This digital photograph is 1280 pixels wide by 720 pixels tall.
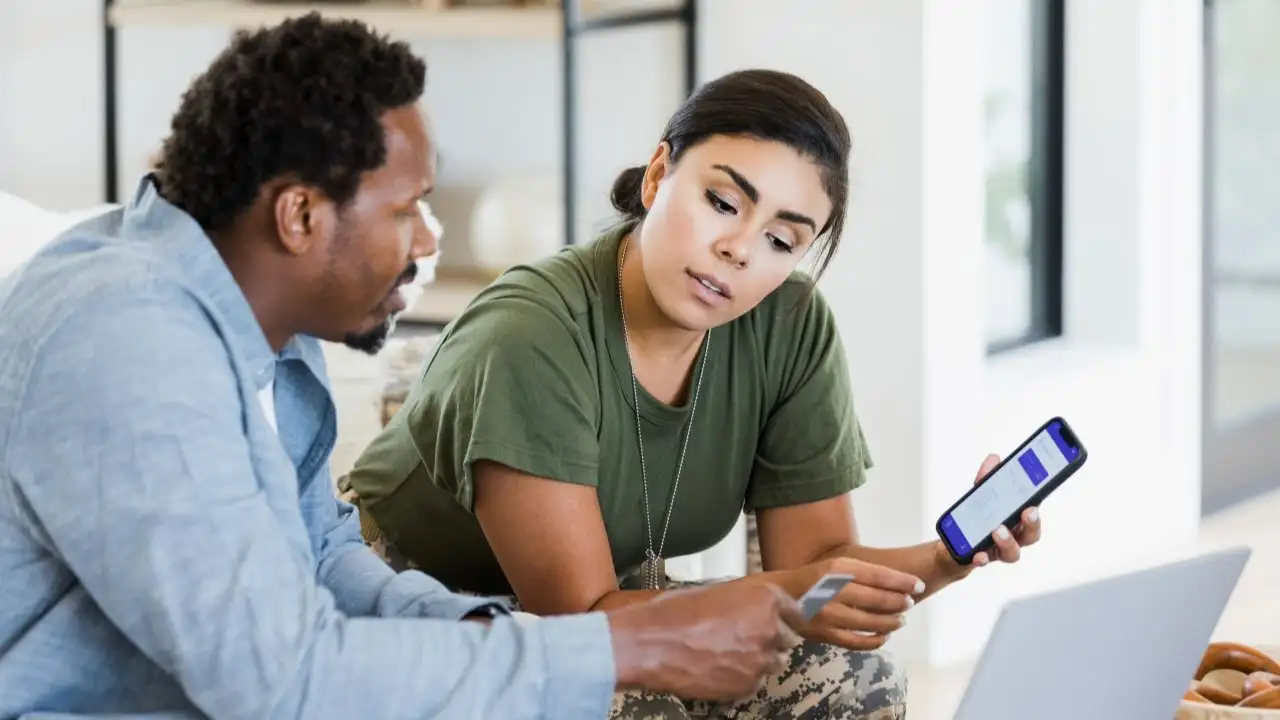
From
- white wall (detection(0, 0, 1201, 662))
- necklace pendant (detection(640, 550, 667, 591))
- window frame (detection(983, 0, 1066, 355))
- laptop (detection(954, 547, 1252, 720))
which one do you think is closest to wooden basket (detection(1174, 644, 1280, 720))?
laptop (detection(954, 547, 1252, 720))

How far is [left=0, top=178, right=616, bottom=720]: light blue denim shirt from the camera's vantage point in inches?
41.9

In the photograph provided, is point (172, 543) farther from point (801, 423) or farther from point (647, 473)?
point (801, 423)

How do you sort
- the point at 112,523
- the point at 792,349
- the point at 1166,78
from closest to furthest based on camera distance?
the point at 112,523, the point at 792,349, the point at 1166,78

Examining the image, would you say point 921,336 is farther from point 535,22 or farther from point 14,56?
point 14,56

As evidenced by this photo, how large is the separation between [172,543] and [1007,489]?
2.70 feet

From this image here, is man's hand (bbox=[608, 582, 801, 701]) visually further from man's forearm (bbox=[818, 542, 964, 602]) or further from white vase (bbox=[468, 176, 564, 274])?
white vase (bbox=[468, 176, 564, 274])

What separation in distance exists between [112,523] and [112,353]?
103 mm

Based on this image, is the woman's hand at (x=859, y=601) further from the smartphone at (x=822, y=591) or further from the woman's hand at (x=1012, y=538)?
the smartphone at (x=822, y=591)

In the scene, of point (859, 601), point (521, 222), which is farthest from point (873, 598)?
point (521, 222)

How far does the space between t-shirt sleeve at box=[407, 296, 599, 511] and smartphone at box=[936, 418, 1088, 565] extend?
35 centimetres

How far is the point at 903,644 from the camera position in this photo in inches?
123

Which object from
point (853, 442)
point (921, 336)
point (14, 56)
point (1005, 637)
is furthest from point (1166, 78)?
point (1005, 637)

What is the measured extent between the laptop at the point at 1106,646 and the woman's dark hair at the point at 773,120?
1.99 ft

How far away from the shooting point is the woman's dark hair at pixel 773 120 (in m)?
1.75
